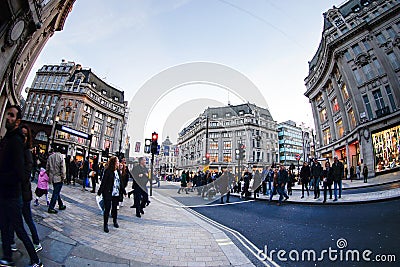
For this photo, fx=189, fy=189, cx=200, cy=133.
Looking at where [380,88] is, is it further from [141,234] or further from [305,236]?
[141,234]

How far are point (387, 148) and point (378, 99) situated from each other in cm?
777

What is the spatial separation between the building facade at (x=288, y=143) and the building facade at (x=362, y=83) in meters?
48.6

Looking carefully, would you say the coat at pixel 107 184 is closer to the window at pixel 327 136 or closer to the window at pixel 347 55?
the window at pixel 347 55

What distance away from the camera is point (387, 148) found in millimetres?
15781

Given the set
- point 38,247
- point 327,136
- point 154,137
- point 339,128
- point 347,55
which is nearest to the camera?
point 38,247

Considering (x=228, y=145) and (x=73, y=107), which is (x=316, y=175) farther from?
(x=73, y=107)

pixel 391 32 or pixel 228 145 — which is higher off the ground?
pixel 391 32

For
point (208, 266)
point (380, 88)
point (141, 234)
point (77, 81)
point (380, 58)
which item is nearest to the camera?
point (208, 266)

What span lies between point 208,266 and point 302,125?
106 metres

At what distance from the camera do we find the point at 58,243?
128 inches

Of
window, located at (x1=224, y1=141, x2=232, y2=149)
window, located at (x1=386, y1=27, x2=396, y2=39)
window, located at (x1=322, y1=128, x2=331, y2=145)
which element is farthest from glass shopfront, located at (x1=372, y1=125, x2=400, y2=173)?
window, located at (x1=224, y1=141, x2=232, y2=149)

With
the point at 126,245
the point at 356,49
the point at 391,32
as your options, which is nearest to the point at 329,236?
the point at 126,245

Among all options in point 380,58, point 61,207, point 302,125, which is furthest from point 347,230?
Result: point 302,125

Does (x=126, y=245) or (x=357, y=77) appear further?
(x=357, y=77)
